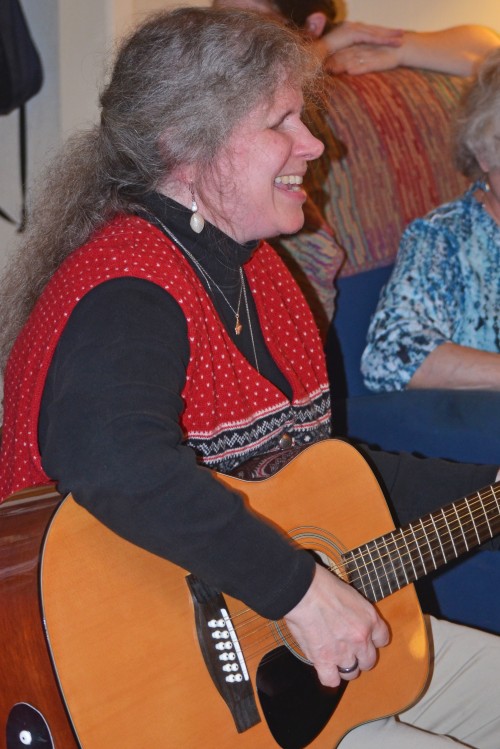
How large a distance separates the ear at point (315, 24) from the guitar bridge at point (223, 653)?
4.97 feet

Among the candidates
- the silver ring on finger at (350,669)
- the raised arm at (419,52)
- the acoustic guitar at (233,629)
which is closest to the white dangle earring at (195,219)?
the acoustic guitar at (233,629)

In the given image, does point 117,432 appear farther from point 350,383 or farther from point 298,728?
point 350,383

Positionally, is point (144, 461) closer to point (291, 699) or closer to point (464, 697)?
point (291, 699)

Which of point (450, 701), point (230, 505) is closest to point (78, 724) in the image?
point (230, 505)

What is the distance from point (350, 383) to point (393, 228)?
1.28ft

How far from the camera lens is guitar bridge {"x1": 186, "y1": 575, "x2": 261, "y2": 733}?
3.13 ft

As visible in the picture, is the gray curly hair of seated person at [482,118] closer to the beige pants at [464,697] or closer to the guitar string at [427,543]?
the guitar string at [427,543]

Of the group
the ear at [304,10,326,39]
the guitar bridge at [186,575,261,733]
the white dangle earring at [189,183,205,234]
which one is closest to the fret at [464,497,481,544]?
the guitar bridge at [186,575,261,733]

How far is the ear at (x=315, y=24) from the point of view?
2080 mm

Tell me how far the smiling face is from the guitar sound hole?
1.72 ft

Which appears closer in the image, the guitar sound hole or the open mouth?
the guitar sound hole

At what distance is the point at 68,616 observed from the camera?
87cm

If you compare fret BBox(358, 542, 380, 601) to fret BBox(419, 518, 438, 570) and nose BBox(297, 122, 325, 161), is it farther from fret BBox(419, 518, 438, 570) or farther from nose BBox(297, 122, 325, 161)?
nose BBox(297, 122, 325, 161)

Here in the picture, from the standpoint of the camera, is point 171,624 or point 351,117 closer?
point 171,624
